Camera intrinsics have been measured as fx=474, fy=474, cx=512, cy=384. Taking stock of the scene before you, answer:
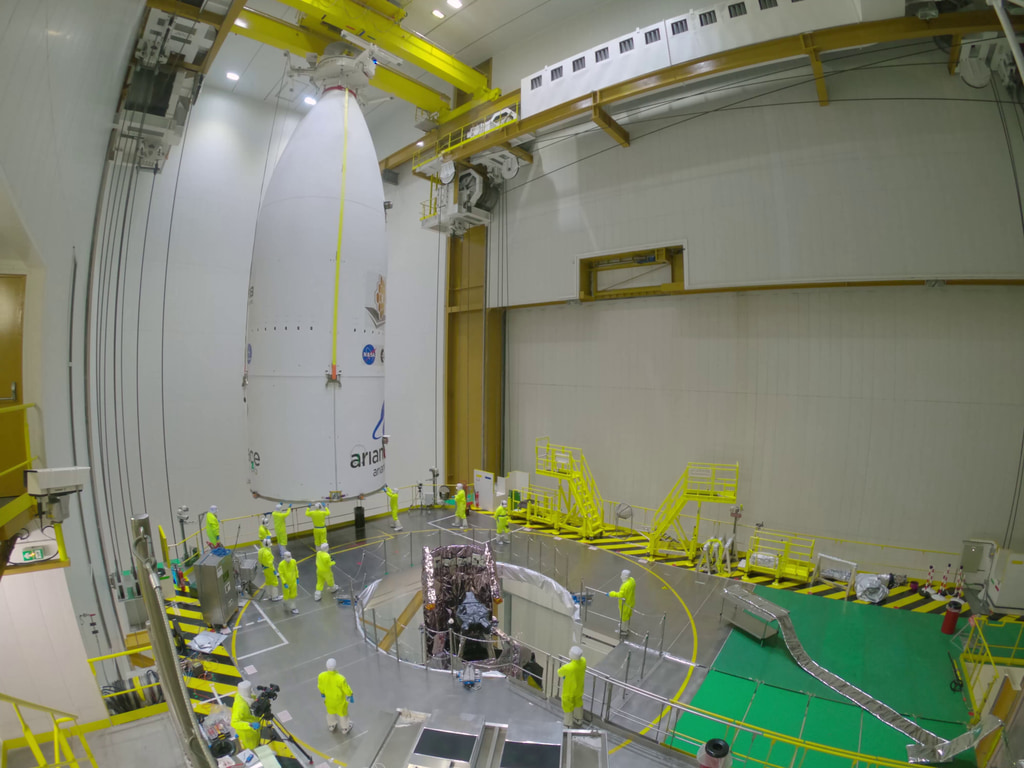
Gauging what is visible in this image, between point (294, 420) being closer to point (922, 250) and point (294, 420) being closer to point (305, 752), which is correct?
point (305, 752)

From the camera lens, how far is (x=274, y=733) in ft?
18.3

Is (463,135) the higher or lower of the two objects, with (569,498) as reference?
higher

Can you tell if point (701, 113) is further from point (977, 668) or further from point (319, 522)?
point (319, 522)

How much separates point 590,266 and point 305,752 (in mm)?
12247

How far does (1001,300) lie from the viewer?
363 inches

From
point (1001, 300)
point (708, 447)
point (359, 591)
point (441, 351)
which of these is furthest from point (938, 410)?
point (441, 351)

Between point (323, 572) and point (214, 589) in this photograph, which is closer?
point (214, 589)

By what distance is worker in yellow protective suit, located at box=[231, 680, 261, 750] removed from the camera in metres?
5.07

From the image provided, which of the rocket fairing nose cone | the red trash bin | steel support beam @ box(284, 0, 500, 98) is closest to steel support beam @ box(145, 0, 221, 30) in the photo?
the rocket fairing nose cone

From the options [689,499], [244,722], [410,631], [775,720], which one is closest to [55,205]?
[244,722]

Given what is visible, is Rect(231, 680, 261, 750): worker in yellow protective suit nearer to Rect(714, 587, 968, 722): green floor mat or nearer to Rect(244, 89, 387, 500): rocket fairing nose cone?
Rect(244, 89, 387, 500): rocket fairing nose cone

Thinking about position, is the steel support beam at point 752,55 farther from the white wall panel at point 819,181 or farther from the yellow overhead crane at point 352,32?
the yellow overhead crane at point 352,32

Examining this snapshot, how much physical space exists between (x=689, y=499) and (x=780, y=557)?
2.17m

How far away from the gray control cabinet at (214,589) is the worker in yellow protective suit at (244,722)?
325 centimetres
